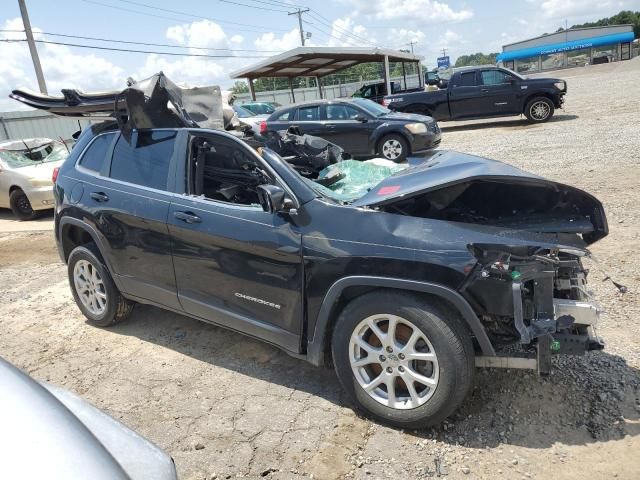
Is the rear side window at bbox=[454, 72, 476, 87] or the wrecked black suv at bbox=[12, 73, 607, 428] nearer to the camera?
the wrecked black suv at bbox=[12, 73, 607, 428]

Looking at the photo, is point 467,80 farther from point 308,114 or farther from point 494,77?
point 308,114

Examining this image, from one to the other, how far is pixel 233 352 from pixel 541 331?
7.57 ft

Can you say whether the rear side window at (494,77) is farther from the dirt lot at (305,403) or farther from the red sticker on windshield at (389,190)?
the red sticker on windshield at (389,190)

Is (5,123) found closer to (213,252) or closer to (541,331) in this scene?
(213,252)

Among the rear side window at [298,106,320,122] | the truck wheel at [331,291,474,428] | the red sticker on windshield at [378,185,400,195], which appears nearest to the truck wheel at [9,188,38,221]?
the rear side window at [298,106,320,122]

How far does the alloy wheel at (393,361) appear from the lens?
2.85 m

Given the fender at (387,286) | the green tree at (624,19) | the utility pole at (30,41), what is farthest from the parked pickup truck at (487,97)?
the green tree at (624,19)

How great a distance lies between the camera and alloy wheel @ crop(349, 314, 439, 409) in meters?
2.85

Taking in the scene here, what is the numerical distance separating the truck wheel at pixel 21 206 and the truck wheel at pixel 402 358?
9428 millimetres

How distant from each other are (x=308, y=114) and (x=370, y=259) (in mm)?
11065

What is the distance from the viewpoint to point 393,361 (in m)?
2.91

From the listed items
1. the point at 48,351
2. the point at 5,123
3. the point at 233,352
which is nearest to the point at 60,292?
the point at 48,351

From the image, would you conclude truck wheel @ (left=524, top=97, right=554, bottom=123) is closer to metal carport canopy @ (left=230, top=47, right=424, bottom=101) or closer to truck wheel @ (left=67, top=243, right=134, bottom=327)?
metal carport canopy @ (left=230, top=47, right=424, bottom=101)

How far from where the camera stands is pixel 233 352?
4047mm
